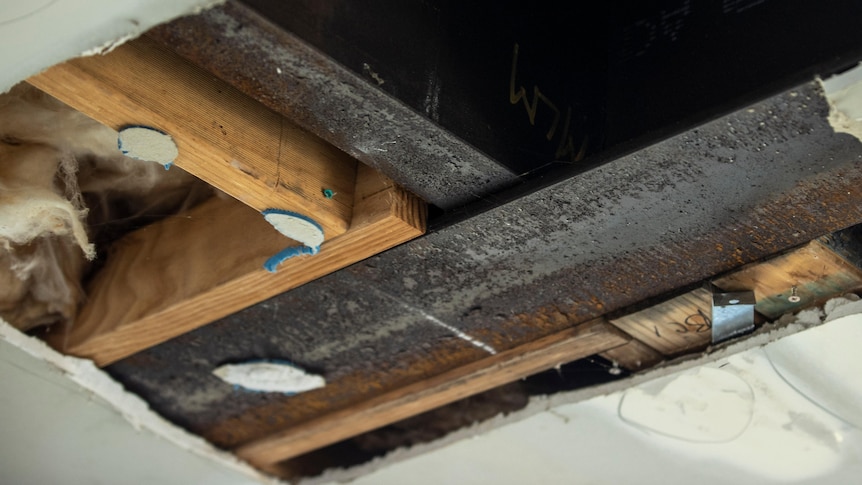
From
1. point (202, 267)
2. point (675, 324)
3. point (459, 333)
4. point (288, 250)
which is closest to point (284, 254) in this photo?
point (288, 250)

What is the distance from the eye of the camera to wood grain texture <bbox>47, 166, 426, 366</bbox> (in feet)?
3.34

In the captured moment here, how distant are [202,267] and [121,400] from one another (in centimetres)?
37

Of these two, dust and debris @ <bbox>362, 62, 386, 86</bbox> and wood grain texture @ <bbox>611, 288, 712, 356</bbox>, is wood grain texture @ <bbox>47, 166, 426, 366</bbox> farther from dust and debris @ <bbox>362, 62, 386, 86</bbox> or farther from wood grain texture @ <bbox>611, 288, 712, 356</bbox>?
wood grain texture @ <bbox>611, 288, 712, 356</bbox>

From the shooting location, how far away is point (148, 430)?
1.50 metres

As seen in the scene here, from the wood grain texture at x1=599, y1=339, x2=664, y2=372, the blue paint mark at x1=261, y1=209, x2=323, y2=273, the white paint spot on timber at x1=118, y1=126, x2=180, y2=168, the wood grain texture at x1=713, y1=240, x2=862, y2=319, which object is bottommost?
the wood grain texture at x1=599, y1=339, x2=664, y2=372

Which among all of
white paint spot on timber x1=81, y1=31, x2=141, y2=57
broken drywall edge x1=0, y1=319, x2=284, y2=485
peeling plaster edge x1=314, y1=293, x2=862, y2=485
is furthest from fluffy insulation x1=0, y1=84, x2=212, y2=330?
peeling plaster edge x1=314, y1=293, x2=862, y2=485

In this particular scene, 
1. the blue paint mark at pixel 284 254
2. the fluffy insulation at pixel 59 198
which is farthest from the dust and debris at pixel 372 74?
the fluffy insulation at pixel 59 198

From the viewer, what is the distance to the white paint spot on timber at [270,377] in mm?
1308

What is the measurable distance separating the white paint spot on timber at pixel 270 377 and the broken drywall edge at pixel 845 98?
0.80 meters

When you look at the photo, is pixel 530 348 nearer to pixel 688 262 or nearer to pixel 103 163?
pixel 688 262

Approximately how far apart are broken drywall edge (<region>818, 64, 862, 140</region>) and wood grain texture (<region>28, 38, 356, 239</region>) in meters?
0.50

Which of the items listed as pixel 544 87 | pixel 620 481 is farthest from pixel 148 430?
pixel 544 87

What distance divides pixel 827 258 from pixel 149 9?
29.5 inches

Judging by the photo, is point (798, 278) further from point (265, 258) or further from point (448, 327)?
point (265, 258)
